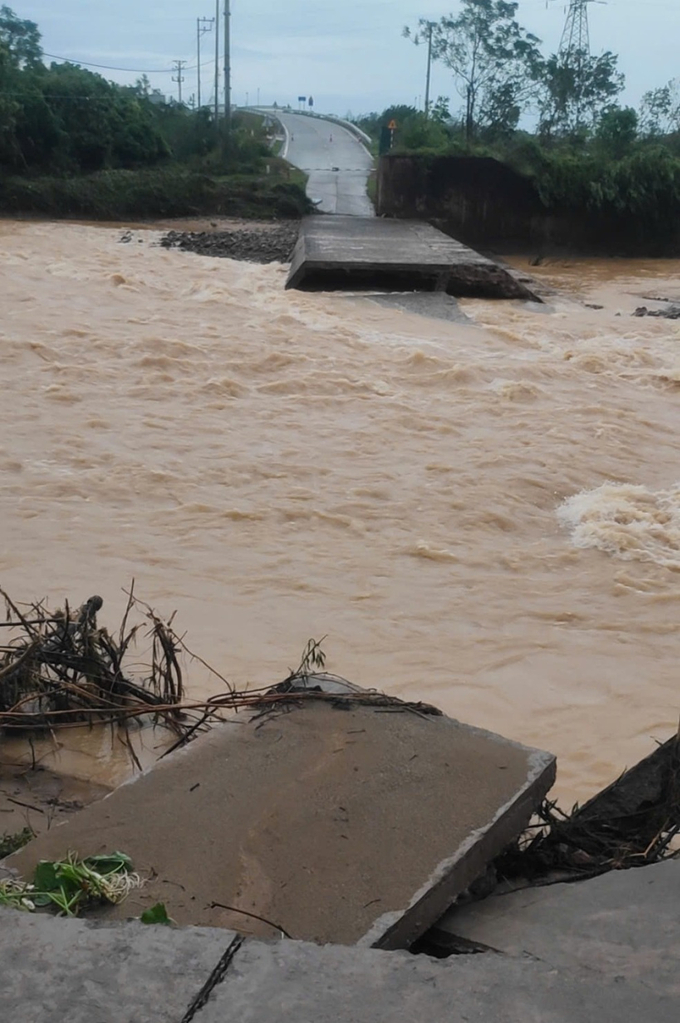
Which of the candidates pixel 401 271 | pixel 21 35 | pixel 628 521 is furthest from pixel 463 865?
pixel 21 35

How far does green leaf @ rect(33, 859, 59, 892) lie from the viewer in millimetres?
2502

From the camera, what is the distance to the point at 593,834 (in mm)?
3311

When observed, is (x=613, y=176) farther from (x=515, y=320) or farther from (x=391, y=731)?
(x=391, y=731)

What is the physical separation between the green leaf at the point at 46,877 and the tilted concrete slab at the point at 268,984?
1.62 ft

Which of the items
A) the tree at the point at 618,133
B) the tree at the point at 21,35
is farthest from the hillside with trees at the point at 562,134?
the tree at the point at 21,35

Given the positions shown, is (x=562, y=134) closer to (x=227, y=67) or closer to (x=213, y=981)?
(x=227, y=67)

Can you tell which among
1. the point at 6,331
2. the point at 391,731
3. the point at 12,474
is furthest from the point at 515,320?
the point at 391,731

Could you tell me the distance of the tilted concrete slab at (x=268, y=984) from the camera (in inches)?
70.9

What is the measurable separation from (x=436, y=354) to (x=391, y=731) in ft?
28.6

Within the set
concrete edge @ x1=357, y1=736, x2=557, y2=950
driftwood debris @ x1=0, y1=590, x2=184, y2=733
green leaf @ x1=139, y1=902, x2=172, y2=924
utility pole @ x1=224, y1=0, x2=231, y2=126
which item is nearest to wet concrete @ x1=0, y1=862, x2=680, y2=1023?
green leaf @ x1=139, y1=902, x2=172, y2=924

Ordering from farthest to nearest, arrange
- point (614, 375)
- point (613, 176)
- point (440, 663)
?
point (613, 176)
point (614, 375)
point (440, 663)

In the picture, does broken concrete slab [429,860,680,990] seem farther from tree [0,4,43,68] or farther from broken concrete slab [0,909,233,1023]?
tree [0,4,43,68]

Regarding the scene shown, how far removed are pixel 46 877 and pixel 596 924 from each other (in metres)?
1.27

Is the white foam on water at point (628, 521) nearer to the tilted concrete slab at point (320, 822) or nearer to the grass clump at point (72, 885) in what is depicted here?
the tilted concrete slab at point (320, 822)
